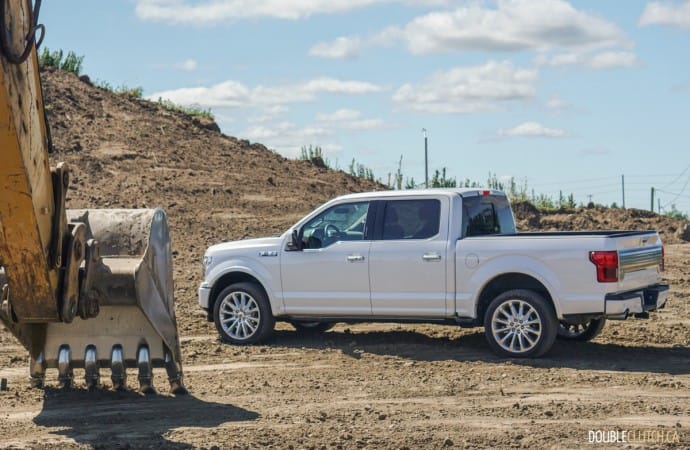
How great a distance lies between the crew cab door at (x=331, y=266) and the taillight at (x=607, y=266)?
279cm

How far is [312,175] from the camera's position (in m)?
32.0

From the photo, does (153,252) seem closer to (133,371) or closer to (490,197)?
(133,371)

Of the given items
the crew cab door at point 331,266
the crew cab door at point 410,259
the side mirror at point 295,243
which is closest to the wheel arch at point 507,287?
the crew cab door at point 410,259

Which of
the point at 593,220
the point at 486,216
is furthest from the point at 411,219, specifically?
the point at 593,220

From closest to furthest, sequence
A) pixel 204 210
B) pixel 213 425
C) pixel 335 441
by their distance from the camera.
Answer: pixel 335 441
pixel 213 425
pixel 204 210

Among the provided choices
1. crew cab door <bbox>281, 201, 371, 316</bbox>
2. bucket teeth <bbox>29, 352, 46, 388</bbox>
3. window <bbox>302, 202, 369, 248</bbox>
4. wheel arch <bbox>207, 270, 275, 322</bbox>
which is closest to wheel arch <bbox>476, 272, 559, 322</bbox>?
crew cab door <bbox>281, 201, 371, 316</bbox>

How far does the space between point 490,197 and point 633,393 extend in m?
3.99

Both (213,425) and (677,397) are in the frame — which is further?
(677,397)

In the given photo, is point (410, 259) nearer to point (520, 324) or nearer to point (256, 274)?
point (520, 324)

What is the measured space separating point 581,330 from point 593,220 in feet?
53.4

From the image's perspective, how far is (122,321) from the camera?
33.6 feet

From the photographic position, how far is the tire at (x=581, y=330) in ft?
45.1

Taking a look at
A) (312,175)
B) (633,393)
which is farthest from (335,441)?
(312,175)

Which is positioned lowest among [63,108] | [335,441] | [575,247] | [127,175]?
[335,441]
